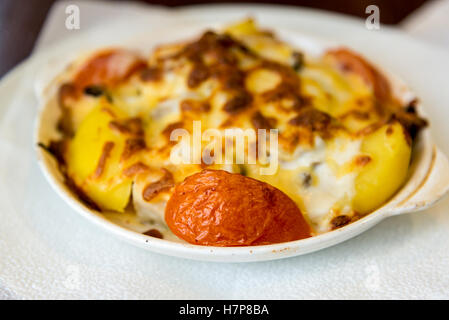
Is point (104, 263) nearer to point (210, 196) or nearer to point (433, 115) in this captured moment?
point (210, 196)

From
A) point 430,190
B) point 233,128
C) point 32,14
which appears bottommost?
point 430,190

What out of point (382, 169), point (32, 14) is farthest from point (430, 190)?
point (32, 14)

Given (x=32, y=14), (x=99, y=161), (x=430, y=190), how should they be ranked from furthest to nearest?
(x=32, y=14), (x=99, y=161), (x=430, y=190)

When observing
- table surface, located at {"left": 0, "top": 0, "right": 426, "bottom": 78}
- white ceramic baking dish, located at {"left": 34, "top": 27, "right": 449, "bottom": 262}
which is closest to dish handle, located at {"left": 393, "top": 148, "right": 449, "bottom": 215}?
white ceramic baking dish, located at {"left": 34, "top": 27, "right": 449, "bottom": 262}

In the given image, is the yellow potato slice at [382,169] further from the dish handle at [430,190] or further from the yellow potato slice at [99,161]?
the yellow potato slice at [99,161]

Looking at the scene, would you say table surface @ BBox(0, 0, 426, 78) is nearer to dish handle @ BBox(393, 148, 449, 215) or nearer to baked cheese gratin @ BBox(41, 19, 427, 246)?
baked cheese gratin @ BBox(41, 19, 427, 246)

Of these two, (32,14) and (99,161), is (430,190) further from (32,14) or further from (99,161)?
(32,14)
